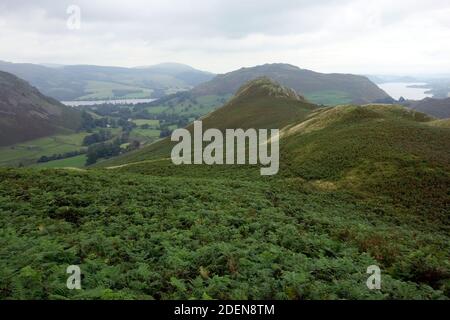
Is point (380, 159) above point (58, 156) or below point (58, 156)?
above

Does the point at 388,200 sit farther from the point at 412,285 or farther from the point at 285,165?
the point at 412,285

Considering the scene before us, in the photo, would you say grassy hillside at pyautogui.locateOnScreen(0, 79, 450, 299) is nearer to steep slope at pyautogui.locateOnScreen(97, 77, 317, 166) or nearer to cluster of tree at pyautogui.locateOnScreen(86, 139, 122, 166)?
steep slope at pyautogui.locateOnScreen(97, 77, 317, 166)

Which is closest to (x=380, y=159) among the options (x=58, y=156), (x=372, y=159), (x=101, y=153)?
(x=372, y=159)

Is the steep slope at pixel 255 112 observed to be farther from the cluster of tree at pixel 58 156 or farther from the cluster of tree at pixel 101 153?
the cluster of tree at pixel 58 156

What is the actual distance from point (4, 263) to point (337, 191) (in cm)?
2784

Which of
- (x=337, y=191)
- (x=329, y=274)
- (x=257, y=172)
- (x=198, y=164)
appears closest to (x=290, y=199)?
(x=337, y=191)

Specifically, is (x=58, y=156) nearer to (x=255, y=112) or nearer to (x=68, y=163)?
(x=68, y=163)

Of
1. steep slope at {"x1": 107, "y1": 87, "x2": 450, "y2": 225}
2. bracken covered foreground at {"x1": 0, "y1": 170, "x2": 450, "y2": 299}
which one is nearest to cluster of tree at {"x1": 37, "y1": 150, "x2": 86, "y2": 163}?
steep slope at {"x1": 107, "y1": 87, "x2": 450, "y2": 225}

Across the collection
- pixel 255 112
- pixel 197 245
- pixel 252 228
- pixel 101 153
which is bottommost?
pixel 101 153

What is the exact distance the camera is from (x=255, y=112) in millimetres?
107938

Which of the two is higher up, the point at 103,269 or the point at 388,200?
the point at 103,269
